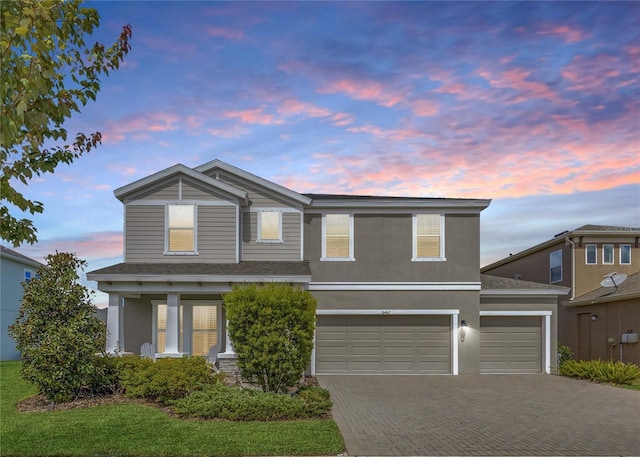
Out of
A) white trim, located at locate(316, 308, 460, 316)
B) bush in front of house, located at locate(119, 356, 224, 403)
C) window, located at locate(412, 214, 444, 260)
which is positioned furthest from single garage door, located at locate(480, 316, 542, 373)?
bush in front of house, located at locate(119, 356, 224, 403)

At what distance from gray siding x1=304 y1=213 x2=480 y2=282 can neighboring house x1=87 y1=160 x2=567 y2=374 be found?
4 centimetres

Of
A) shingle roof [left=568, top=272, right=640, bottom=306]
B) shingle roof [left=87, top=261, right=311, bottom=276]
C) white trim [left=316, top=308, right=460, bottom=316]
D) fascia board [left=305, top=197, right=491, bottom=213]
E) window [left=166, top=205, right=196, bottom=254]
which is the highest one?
fascia board [left=305, top=197, right=491, bottom=213]

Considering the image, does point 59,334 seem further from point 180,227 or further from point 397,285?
point 397,285

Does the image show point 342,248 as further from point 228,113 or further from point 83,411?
point 83,411

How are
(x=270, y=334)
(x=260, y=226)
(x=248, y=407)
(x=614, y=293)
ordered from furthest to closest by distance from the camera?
(x=614, y=293) < (x=260, y=226) < (x=270, y=334) < (x=248, y=407)

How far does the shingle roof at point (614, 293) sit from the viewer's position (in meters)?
22.8

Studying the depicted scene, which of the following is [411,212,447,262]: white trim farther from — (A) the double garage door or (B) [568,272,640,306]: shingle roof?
(B) [568,272,640,306]: shingle roof

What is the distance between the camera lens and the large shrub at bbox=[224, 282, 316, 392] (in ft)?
44.8

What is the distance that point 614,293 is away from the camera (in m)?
24.0

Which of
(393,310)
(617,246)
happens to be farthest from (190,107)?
(617,246)

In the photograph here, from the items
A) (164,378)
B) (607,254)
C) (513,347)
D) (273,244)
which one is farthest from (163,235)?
(607,254)

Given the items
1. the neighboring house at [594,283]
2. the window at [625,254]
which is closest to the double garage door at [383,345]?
the neighboring house at [594,283]

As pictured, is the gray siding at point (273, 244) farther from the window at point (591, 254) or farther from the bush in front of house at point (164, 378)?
the window at point (591, 254)

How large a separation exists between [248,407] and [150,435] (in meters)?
2.18
